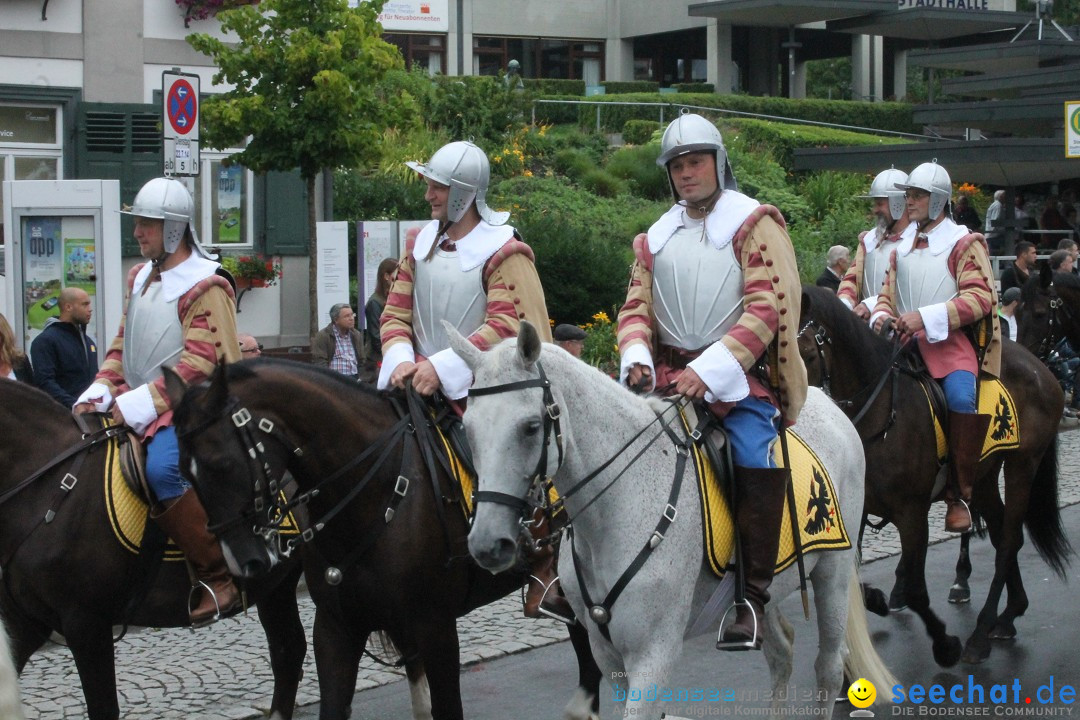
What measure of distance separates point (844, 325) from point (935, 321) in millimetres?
551

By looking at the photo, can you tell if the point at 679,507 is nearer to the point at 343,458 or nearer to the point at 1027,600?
the point at 343,458


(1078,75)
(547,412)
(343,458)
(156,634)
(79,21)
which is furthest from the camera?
(1078,75)

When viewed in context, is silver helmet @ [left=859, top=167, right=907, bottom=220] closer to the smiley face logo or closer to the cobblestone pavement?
the cobblestone pavement

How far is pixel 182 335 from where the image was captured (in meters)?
5.82

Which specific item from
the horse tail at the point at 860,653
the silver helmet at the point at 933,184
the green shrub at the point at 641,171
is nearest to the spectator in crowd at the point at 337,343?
the silver helmet at the point at 933,184

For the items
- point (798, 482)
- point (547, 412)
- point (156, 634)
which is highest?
point (547, 412)

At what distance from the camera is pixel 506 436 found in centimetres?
399

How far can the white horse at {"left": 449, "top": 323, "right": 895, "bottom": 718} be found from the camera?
157 inches

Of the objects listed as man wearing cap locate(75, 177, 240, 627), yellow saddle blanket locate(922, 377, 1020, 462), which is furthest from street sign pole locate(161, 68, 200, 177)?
yellow saddle blanket locate(922, 377, 1020, 462)

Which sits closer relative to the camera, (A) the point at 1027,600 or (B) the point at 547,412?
(B) the point at 547,412

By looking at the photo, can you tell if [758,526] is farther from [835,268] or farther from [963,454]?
[835,268]

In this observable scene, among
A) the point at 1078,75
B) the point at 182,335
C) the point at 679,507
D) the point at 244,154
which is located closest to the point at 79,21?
the point at 244,154

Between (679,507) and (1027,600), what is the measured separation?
4.51 metres

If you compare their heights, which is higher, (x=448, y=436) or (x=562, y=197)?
(x=562, y=197)
